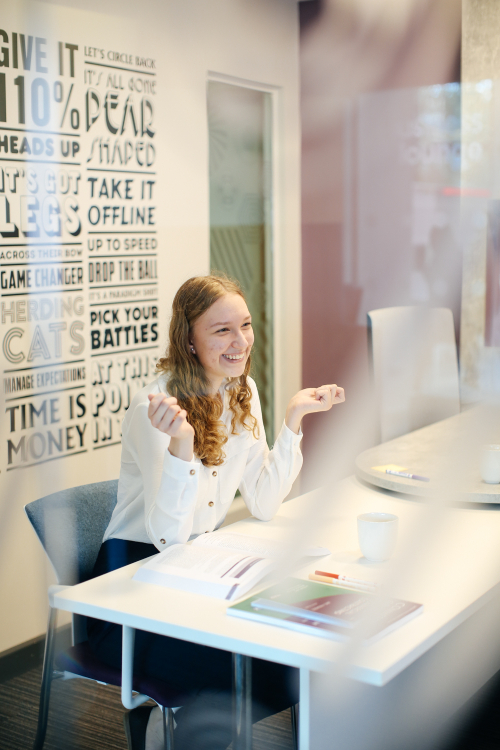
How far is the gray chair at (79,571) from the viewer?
72 centimetres

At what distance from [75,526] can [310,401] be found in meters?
0.38

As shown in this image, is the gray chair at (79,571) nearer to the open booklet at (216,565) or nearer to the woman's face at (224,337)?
the open booklet at (216,565)

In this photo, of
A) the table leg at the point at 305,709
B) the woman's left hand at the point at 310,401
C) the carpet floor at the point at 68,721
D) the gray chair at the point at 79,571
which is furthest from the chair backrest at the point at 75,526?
the table leg at the point at 305,709

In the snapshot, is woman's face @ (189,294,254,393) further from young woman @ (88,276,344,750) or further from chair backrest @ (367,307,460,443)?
chair backrest @ (367,307,460,443)

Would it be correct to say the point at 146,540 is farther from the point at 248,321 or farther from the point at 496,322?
the point at 496,322

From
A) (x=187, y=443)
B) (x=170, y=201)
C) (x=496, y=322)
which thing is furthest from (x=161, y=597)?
(x=170, y=201)

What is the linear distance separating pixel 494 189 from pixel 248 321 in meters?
0.51

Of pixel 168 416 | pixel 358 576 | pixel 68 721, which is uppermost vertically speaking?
pixel 168 416

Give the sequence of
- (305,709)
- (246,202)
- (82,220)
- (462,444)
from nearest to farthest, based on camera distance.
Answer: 1. (462,444)
2. (305,709)
3. (246,202)
4. (82,220)

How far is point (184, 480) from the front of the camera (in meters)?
0.73

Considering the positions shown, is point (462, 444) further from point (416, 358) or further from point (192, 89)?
point (192, 89)

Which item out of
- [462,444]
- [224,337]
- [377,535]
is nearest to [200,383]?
[224,337]

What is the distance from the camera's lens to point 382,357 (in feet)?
1.38

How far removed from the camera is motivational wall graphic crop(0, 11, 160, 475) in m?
0.94
